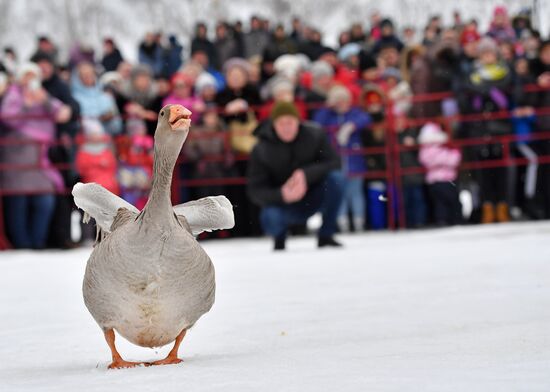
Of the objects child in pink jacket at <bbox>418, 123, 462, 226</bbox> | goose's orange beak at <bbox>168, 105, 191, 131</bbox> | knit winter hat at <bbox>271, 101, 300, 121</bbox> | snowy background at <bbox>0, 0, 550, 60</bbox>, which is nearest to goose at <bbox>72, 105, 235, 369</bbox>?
goose's orange beak at <bbox>168, 105, 191, 131</bbox>

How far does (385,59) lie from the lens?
48.5 ft

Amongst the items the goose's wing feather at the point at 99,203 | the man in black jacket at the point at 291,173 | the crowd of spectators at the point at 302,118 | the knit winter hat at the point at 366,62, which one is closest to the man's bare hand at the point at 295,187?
the man in black jacket at the point at 291,173

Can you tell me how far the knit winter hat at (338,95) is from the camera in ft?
42.1

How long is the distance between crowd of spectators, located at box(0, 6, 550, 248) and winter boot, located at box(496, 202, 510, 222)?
2cm

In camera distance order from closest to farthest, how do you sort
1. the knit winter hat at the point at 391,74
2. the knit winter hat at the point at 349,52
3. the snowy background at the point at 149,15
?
the knit winter hat at the point at 391,74 → the knit winter hat at the point at 349,52 → the snowy background at the point at 149,15

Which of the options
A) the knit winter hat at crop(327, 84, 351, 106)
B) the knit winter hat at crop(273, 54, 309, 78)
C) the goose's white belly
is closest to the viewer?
the goose's white belly

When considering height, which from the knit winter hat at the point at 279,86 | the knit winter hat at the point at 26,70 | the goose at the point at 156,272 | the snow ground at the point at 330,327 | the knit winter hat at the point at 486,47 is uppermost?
the knit winter hat at the point at 486,47

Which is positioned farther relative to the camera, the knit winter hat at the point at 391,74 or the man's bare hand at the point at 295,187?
the knit winter hat at the point at 391,74

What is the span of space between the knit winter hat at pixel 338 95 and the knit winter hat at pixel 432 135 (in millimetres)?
1027

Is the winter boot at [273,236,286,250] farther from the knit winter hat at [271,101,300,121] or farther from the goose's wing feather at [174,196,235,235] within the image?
the goose's wing feather at [174,196,235,235]

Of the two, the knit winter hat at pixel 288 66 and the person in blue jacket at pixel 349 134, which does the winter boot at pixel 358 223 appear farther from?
the knit winter hat at pixel 288 66

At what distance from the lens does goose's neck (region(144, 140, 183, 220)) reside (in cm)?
401

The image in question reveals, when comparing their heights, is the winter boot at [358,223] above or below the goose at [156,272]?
below

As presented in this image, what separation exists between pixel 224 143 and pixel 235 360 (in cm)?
902
